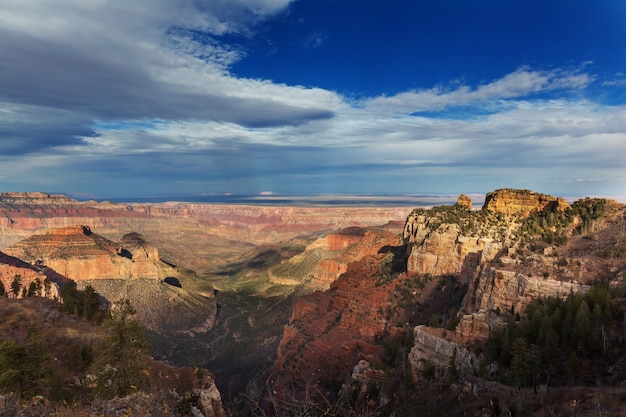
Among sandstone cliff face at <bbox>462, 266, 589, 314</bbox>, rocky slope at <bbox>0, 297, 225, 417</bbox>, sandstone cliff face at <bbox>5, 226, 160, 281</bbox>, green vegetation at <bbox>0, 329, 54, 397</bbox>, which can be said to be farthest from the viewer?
sandstone cliff face at <bbox>5, 226, 160, 281</bbox>

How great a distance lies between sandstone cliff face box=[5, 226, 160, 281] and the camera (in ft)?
441

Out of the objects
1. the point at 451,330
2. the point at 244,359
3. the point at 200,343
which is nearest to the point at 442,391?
the point at 451,330

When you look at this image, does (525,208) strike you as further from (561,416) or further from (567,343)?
(561,416)

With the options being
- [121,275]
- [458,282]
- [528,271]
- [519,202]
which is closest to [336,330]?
[458,282]

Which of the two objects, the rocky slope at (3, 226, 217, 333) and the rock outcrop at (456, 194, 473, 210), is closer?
the rock outcrop at (456, 194, 473, 210)

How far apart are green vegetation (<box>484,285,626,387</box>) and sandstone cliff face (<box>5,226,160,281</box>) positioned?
13623 cm

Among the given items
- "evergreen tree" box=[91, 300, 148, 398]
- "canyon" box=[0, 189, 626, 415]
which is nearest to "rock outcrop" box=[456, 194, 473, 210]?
"canyon" box=[0, 189, 626, 415]

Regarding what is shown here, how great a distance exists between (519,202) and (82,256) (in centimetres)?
13389

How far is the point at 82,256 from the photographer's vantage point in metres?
137

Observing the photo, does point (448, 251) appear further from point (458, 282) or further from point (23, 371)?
point (23, 371)

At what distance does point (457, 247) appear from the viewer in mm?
55250

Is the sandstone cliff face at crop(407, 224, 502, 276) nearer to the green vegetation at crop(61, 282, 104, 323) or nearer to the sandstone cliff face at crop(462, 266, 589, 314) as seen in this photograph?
the sandstone cliff face at crop(462, 266, 589, 314)

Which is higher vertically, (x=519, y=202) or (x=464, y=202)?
(x=519, y=202)

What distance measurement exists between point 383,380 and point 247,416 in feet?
93.1
